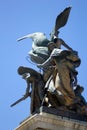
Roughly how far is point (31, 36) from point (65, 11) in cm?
144

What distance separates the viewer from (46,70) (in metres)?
13.6

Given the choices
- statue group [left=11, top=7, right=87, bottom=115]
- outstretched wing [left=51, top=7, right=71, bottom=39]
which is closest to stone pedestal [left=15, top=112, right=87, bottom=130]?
statue group [left=11, top=7, right=87, bottom=115]

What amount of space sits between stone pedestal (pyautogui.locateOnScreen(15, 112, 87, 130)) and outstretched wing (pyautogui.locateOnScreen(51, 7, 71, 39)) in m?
3.39

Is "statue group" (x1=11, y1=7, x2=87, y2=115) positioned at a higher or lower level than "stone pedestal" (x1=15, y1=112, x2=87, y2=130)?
higher

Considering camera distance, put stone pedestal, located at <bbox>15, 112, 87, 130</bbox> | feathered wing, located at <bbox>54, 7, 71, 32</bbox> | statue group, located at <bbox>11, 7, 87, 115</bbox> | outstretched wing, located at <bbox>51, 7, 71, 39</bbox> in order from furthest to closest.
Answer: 1. feathered wing, located at <bbox>54, 7, 71, 32</bbox>
2. outstretched wing, located at <bbox>51, 7, 71, 39</bbox>
3. statue group, located at <bbox>11, 7, 87, 115</bbox>
4. stone pedestal, located at <bbox>15, 112, 87, 130</bbox>

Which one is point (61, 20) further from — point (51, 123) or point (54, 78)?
point (51, 123)

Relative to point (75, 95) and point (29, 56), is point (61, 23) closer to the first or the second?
point (29, 56)

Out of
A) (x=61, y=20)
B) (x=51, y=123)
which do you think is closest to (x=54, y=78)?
(x=51, y=123)

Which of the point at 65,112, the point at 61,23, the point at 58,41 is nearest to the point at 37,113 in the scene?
the point at 65,112

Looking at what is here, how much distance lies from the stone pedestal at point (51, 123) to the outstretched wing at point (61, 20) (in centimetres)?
339

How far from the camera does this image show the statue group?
513 inches

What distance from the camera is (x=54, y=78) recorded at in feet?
43.8

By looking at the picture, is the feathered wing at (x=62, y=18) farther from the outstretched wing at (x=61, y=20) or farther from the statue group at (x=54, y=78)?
the statue group at (x=54, y=78)

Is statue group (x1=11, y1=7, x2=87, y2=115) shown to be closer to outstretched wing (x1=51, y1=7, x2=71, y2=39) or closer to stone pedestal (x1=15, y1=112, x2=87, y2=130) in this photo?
outstretched wing (x1=51, y1=7, x2=71, y2=39)
